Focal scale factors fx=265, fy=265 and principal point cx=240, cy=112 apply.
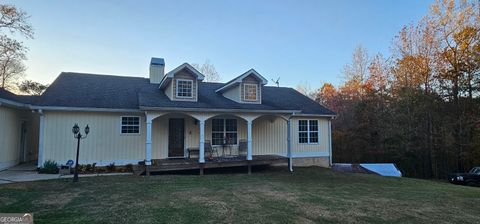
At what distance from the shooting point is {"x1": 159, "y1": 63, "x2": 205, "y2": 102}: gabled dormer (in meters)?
11.9

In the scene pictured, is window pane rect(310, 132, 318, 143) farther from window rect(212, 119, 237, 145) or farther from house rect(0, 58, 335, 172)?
window rect(212, 119, 237, 145)

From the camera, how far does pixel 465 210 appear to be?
6520 mm

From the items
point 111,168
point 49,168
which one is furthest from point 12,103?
point 111,168

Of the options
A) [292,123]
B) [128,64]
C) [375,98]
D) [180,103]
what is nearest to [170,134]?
[180,103]

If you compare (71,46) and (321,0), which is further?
(321,0)

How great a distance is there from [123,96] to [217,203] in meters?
8.25

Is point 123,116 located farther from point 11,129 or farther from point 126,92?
point 11,129

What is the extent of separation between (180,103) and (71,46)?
669 centimetres

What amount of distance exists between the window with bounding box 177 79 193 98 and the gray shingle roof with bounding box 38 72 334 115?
0.60 m

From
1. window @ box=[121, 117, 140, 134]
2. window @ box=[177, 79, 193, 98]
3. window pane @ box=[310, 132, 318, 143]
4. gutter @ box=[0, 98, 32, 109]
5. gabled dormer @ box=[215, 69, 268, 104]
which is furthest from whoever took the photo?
window pane @ box=[310, 132, 318, 143]

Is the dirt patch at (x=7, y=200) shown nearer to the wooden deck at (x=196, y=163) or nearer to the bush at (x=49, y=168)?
the bush at (x=49, y=168)

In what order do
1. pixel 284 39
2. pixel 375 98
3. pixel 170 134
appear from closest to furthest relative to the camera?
pixel 170 134 < pixel 284 39 < pixel 375 98

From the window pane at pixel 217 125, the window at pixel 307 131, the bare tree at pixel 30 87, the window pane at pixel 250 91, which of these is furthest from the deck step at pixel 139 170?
the bare tree at pixel 30 87

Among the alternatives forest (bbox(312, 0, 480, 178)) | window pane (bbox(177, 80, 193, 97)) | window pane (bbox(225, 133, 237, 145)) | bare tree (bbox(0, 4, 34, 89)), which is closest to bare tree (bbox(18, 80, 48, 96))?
bare tree (bbox(0, 4, 34, 89))
